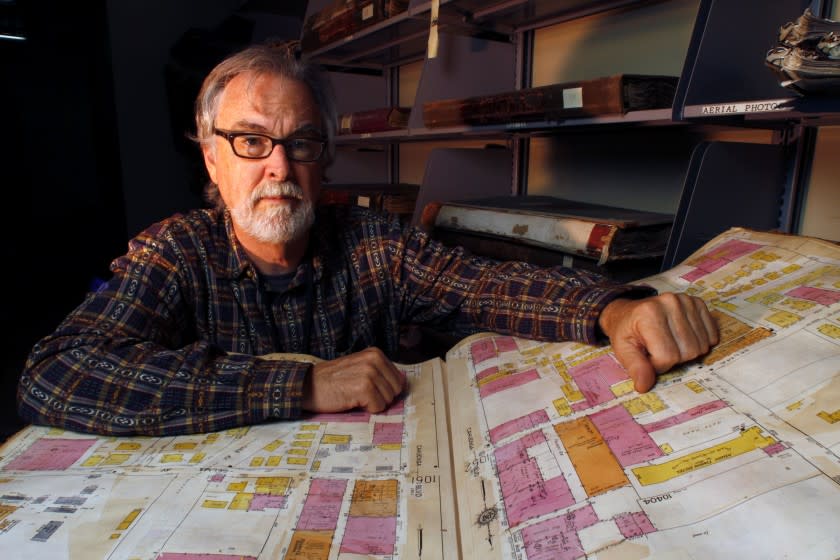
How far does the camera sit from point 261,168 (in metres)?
1.15

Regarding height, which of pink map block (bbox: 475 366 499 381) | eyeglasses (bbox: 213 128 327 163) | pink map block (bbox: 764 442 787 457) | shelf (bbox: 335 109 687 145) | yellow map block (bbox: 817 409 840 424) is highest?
shelf (bbox: 335 109 687 145)

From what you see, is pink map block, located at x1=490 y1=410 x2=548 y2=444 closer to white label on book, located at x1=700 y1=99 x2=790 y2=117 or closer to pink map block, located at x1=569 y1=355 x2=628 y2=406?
pink map block, located at x1=569 y1=355 x2=628 y2=406

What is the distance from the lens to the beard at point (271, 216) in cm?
113

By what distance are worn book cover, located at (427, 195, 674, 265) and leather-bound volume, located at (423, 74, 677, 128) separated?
238 mm

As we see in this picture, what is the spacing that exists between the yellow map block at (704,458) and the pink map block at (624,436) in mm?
20

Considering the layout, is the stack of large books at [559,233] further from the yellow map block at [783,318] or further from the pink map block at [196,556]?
the pink map block at [196,556]

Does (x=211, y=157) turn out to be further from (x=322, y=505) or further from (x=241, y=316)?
(x=322, y=505)

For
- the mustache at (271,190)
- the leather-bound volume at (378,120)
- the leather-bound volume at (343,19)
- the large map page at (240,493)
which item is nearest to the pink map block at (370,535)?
the large map page at (240,493)

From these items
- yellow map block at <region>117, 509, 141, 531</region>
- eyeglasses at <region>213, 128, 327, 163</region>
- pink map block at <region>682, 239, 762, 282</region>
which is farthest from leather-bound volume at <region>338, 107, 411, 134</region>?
yellow map block at <region>117, 509, 141, 531</region>

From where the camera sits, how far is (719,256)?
34.6 inches

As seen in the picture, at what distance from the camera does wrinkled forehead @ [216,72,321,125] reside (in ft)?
3.76

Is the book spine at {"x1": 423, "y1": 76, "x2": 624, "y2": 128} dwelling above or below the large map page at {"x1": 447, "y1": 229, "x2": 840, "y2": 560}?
above

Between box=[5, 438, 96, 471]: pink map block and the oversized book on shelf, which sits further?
box=[5, 438, 96, 471]: pink map block

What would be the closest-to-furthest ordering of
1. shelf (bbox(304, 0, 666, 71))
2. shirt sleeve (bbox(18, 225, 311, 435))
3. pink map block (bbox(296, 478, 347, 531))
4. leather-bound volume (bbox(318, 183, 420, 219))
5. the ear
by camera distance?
pink map block (bbox(296, 478, 347, 531)) < shirt sleeve (bbox(18, 225, 311, 435)) < the ear < shelf (bbox(304, 0, 666, 71)) < leather-bound volume (bbox(318, 183, 420, 219))
